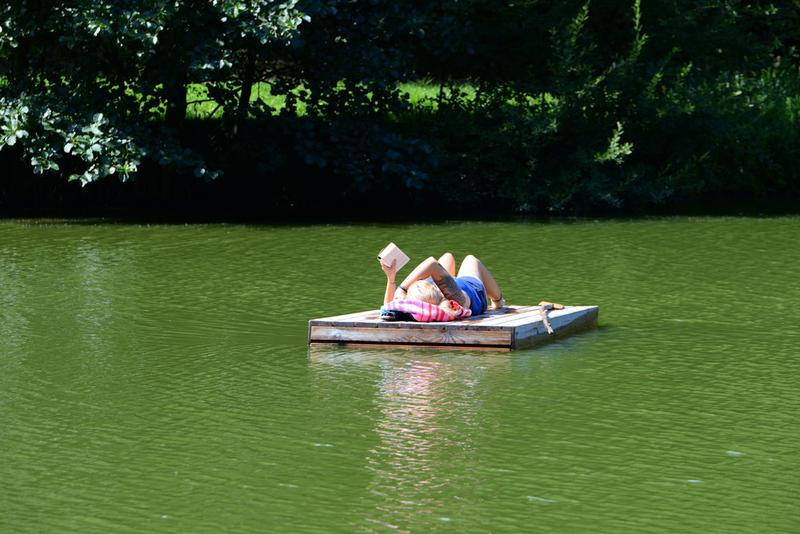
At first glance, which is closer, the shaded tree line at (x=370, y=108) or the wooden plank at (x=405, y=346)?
the wooden plank at (x=405, y=346)

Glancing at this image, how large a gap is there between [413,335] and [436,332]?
0.59ft

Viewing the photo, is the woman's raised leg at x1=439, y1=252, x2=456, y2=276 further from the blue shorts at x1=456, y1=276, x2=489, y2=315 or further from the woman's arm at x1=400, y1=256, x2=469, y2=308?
the woman's arm at x1=400, y1=256, x2=469, y2=308

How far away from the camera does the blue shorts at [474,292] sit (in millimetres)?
11430

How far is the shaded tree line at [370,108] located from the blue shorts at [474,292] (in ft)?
30.0

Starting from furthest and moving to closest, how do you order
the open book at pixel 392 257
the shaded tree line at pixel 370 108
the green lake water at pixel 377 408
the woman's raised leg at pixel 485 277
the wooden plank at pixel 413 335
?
the shaded tree line at pixel 370 108 < the woman's raised leg at pixel 485 277 < the open book at pixel 392 257 < the wooden plank at pixel 413 335 < the green lake water at pixel 377 408

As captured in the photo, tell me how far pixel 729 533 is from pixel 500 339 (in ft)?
15.1

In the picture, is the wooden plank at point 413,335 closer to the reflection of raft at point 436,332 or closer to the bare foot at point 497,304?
the reflection of raft at point 436,332

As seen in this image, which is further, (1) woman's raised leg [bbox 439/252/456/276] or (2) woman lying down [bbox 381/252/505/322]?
(1) woman's raised leg [bbox 439/252/456/276]

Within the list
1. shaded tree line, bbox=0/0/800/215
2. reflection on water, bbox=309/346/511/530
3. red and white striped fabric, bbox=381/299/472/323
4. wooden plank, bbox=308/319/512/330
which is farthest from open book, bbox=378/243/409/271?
shaded tree line, bbox=0/0/800/215

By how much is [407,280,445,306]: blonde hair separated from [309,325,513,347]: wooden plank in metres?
0.30

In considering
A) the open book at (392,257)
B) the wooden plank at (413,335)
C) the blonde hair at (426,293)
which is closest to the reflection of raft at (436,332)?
the wooden plank at (413,335)

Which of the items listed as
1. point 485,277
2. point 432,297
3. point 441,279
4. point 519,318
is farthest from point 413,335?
point 485,277

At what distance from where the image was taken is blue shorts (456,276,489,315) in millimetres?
11430

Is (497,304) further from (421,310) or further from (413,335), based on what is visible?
(413,335)
